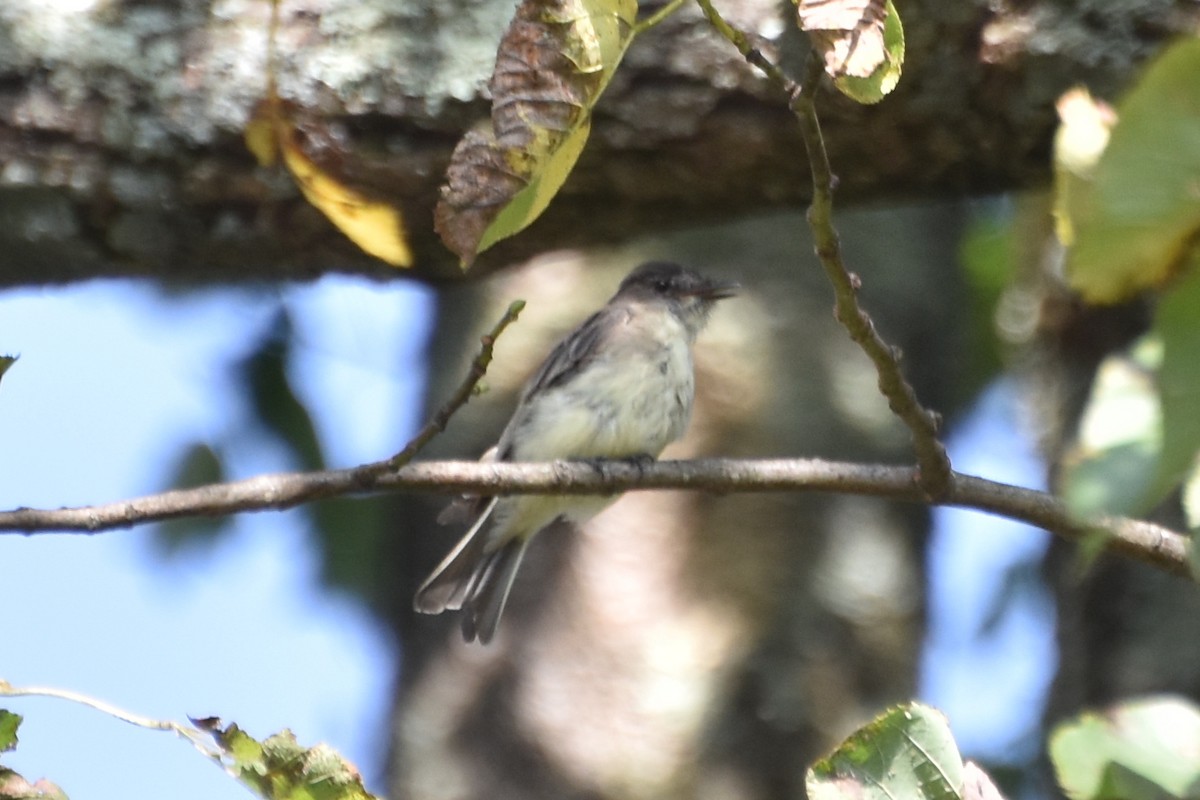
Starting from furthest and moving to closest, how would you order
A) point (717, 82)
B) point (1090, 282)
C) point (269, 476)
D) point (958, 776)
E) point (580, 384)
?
point (580, 384) < point (717, 82) < point (269, 476) < point (958, 776) < point (1090, 282)

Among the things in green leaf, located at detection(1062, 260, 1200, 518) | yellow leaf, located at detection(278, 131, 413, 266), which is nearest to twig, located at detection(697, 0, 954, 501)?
yellow leaf, located at detection(278, 131, 413, 266)

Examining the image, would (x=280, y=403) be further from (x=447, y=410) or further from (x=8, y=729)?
(x=8, y=729)

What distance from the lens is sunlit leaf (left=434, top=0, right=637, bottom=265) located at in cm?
155

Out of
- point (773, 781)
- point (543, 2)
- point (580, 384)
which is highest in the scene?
point (543, 2)

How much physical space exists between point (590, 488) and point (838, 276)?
73 cm

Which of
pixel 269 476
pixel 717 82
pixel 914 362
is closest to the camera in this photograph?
pixel 269 476

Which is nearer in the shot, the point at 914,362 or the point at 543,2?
the point at 543,2

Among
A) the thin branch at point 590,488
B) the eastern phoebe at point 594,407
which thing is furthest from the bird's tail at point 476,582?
the thin branch at point 590,488

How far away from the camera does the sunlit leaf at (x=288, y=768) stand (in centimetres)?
173

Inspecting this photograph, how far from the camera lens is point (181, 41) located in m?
3.36

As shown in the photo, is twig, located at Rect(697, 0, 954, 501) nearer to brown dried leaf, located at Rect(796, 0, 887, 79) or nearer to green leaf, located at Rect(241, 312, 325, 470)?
brown dried leaf, located at Rect(796, 0, 887, 79)

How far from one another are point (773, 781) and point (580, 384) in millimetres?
1261

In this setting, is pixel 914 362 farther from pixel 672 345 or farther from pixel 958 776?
pixel 958 776

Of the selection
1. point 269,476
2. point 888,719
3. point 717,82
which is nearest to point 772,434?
point 717,82
